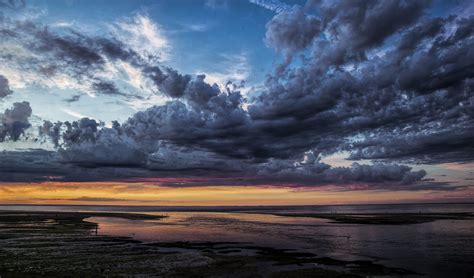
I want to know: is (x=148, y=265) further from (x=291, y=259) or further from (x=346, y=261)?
(x=346, y=261)

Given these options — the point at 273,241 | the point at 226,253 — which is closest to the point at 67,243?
the point at 226,253

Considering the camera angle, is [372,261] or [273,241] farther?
[273,241]

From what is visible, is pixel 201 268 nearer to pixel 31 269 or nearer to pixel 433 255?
pixel 31 269

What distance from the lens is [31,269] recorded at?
3180cm

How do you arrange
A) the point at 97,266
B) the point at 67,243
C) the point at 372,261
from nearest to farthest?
1. the point at 97,266
2. the point at 372,261
3. the point at 67,243

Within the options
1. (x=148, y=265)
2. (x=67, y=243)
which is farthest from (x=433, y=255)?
(x=67, y=243)

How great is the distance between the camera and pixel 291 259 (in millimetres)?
40125

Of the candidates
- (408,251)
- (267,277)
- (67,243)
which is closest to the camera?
(267,277)

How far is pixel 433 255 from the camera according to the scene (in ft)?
139

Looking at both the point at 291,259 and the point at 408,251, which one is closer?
the point at 291,259

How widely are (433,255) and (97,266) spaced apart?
1571 inches

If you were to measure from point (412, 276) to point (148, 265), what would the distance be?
26079mm

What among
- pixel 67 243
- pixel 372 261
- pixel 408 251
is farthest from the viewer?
pixel 67 243

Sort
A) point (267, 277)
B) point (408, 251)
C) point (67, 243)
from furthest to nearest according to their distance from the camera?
1. point (67, 243)
2. point (408, 251)
3. point (267, 277)
